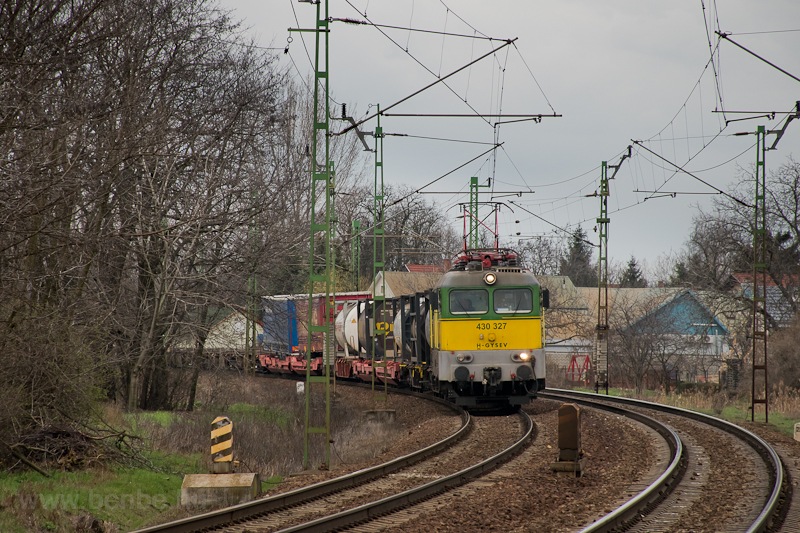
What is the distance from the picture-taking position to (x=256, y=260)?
20.0 metres

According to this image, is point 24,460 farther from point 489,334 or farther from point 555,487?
point 489,334

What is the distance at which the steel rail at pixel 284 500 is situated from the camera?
7539 mm

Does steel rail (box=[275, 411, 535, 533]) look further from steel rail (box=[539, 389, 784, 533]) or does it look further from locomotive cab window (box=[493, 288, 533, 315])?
locomotive cab window (box=[493, 288, 533, 315])

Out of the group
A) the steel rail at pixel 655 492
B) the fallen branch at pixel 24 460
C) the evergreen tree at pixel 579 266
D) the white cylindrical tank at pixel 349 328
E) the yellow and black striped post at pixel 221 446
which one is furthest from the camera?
the evergreen tree at pixel 579 266

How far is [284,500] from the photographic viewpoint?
8.99m

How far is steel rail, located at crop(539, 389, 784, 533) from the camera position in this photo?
7.77m

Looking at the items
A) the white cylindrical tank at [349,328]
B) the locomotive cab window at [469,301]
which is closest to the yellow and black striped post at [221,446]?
the locomotive cab window at [469,301]

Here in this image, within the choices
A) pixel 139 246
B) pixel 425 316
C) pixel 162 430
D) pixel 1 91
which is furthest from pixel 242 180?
pixel 1 91

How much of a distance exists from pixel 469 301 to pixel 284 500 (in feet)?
28.9

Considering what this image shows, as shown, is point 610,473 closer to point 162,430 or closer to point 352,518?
point 352,518

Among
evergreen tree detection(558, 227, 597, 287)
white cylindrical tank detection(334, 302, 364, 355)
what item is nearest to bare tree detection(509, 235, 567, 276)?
evergreen tree detection(558, 227, 597, 287)

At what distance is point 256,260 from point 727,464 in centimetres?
1282

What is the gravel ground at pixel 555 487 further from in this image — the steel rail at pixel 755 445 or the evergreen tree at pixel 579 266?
the evergreen tree at pixel 579 266

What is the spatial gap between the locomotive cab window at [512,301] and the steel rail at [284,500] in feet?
14.0
